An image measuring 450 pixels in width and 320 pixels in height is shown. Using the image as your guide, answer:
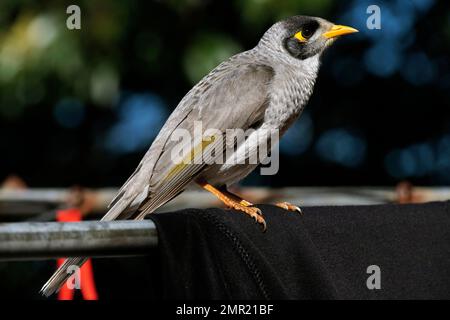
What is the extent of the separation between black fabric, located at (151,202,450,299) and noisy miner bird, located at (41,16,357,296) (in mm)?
814

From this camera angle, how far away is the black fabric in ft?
6.62

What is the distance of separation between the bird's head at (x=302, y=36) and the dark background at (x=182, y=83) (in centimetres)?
135

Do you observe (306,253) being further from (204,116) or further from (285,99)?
(285,99)

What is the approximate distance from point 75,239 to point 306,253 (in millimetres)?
546

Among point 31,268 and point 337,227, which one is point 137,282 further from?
point 337,227

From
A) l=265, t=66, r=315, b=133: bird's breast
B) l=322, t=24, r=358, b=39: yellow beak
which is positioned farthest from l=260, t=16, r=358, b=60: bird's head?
l=265, t=66, r=315, b=133: bird's breast

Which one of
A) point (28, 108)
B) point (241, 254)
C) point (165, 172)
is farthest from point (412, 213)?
point (28, 108)

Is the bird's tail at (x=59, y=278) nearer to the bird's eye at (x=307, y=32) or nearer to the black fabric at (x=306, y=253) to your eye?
the black fabric at (x=306, y=253)

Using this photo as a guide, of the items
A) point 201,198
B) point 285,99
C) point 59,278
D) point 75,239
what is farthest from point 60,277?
point 201,198

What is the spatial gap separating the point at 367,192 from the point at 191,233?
9.93 feet

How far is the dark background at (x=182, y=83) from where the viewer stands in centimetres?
558

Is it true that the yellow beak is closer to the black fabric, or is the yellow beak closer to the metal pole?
the black fabric

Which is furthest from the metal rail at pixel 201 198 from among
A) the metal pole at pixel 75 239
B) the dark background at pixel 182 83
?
the metal pole at pixel 75 239

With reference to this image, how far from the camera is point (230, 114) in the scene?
11.7 ft
